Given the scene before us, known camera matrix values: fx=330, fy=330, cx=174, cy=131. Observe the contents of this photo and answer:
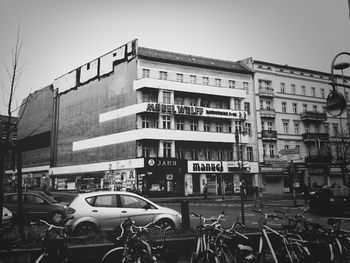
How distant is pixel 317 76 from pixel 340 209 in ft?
132

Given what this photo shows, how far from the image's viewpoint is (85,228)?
926 cm

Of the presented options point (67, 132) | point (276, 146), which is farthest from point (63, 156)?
point (276, 146)

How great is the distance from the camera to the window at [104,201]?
9602 mm

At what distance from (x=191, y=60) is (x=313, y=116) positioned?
20795 millimetres

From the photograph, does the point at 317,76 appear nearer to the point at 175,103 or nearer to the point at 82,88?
the point at 175,103

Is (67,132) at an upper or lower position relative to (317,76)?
lower

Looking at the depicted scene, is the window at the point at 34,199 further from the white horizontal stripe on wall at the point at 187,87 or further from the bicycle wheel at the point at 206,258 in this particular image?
the white horizontal stripe on wall at the point at 187,87

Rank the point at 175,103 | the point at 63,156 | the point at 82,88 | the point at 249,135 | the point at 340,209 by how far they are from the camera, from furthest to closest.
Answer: the point at 63,156
the point at 82,88
the point at 249,135
the point at 175,103
the point at 340,209

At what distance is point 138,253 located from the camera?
208 inches

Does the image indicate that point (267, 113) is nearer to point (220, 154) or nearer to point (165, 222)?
point (220, 154)

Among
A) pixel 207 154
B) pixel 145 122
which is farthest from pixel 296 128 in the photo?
pixel 145 122

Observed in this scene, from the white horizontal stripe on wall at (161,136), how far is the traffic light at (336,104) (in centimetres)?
3056

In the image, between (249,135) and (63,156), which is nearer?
(249,135)

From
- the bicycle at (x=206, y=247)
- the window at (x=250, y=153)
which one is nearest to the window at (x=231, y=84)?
the window at (x=250, y=153)
